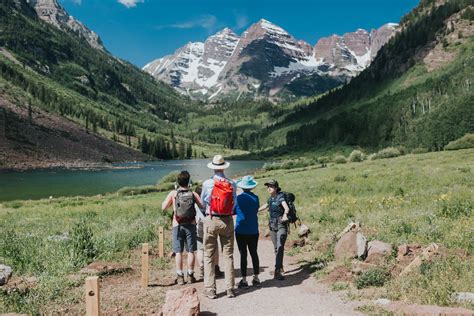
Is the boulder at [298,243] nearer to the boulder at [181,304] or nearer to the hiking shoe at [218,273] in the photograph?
the hiking shoe at [218,273]

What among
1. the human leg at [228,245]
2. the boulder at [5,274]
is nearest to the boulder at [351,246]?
the human leg at [228,245]

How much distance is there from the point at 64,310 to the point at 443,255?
10795mm

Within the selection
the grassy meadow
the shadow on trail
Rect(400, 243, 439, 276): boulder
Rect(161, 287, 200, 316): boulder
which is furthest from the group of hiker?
Rect(400, 243, 439, 276): boulder

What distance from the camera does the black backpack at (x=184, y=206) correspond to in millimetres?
12117

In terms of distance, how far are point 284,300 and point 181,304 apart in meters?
3.26

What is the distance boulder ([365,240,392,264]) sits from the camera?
12582mm

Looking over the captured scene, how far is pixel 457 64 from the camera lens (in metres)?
183

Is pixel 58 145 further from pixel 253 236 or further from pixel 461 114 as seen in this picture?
pixel 253 236

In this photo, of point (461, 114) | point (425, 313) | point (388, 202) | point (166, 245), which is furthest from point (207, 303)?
point (461, 114)

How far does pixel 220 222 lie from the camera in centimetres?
1117

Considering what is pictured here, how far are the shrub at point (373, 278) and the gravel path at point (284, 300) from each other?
81cm

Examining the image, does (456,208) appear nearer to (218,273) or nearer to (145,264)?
(218,273)

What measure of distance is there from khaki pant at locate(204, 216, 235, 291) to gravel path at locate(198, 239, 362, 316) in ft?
1.69

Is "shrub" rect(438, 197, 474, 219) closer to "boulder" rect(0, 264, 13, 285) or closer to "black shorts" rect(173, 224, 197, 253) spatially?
"black shorts" rect(173, 224, 197, 253)
